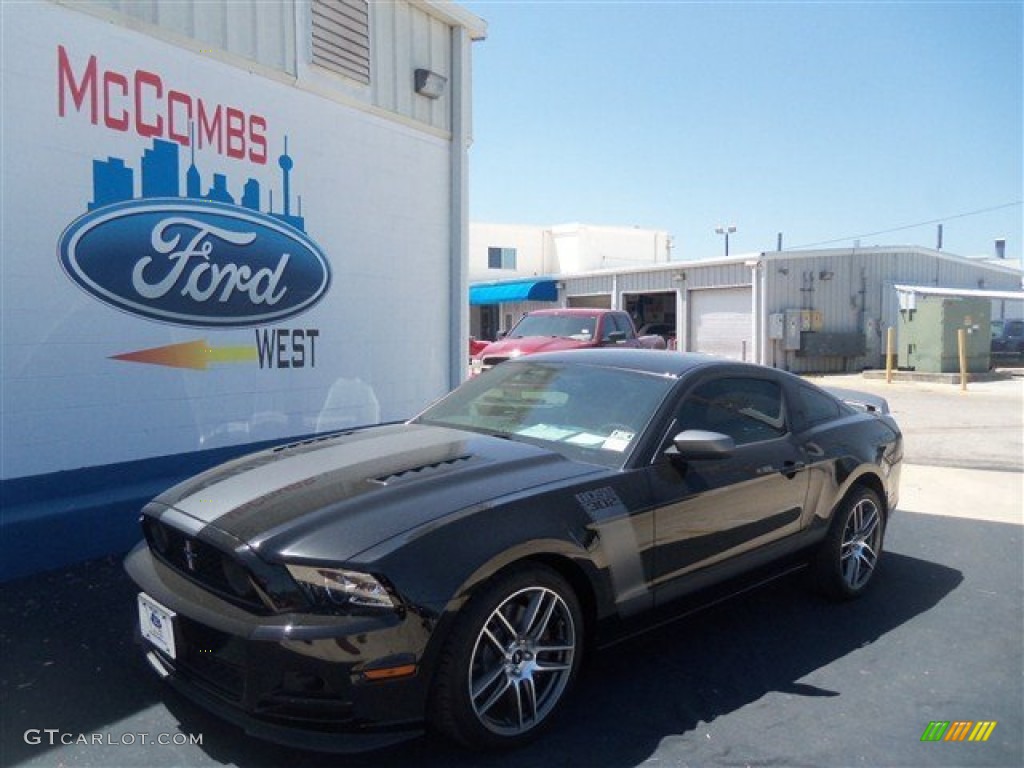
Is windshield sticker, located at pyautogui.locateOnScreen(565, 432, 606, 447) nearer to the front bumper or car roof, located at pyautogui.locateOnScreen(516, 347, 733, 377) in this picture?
car roof, located at pyautogui.locateOnScreen(516, 347, 733, 377)

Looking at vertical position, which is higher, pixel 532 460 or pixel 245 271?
pixel 245 271

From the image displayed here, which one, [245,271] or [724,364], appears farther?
[245,271]

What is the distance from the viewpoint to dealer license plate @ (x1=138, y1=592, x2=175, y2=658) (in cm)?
281

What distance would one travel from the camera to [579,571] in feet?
10.2

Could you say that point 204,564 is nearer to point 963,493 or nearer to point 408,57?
point 408,57

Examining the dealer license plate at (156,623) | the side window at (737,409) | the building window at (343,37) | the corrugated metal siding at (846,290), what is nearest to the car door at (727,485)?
the side window at (737,409)

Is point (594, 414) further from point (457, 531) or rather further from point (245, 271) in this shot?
point (245, 271)

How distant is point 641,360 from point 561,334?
8.34 m

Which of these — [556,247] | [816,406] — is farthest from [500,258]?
[816,406]

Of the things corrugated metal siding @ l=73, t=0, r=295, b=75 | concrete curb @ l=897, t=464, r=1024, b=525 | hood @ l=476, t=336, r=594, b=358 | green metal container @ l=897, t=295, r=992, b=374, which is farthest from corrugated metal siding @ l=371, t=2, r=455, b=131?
green metal container @ l=897, t=295, r=992, b=374

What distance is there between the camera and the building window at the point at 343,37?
6770mm

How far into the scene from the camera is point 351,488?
10.0ft

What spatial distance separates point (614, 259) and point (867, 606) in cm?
3734

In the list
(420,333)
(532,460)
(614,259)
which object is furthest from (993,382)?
(614,259)
